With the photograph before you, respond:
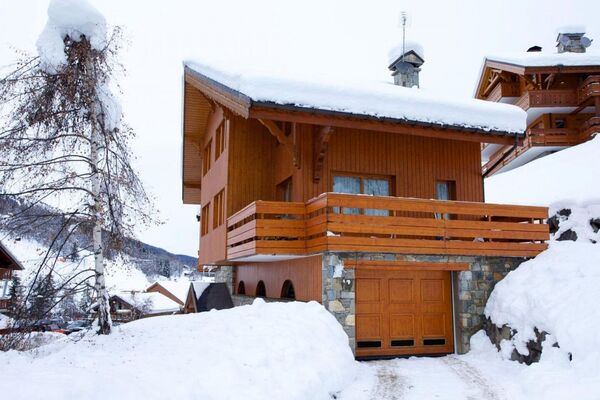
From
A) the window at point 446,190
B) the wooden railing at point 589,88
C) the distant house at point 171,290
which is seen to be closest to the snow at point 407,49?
the window at point 446,190

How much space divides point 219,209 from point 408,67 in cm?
962

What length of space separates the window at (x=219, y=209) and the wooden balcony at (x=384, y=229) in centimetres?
425

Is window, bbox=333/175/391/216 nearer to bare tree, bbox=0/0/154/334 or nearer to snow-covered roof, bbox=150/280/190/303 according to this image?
bare tree, bbox=0/0/154/334

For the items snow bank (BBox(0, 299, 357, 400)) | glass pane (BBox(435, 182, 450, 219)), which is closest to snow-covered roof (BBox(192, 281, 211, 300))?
snow bank (BBox(0, 299, 357, 400))

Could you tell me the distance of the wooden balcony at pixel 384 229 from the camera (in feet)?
34.1

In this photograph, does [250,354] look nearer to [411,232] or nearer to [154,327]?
[154,327]

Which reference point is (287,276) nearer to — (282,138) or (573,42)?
(282,138)

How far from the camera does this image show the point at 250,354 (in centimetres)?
796

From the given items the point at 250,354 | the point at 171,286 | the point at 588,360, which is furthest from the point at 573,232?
the point at 171,286

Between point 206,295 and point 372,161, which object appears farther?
point 206,295

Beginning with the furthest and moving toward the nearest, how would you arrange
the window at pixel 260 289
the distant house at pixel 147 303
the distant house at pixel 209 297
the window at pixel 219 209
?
the distant house at pixel 147 303
the distant house at pixel 209 297
the window at pixel 219 209
the window at pixel 260 289

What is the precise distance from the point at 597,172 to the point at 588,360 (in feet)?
43.4

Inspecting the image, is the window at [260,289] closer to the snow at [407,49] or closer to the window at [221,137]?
the window at [221,137]

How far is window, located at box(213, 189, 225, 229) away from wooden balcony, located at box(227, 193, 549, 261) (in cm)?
425
